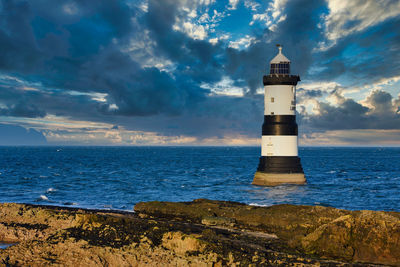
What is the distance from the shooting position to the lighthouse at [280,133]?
3550cm

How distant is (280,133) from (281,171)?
12.1 feet

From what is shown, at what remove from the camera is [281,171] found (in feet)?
117

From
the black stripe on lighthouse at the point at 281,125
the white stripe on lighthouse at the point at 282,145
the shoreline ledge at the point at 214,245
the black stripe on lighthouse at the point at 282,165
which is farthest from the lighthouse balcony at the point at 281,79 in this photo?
the shoreline ledge at the point at 214,245

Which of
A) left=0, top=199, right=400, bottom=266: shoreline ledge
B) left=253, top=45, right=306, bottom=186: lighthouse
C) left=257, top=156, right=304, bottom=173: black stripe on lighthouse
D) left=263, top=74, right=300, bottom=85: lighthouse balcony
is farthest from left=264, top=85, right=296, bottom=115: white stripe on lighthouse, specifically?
left=0, top=199, right=400, bottom=266: shoreline ledge

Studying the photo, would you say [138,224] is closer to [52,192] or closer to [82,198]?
[82,198]

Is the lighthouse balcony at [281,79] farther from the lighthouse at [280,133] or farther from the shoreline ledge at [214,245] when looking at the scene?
the shoreline ledge at [214,245]

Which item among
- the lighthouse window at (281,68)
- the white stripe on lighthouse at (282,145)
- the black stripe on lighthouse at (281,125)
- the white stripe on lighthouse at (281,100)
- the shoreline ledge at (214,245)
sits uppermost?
the lighthouse window at (281,68)

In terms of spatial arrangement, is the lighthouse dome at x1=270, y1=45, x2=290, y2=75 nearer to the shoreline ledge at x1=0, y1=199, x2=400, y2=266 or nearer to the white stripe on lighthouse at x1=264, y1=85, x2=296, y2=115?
the white stripe on lighthouse at x1=264, y1=85, x2=296, y2=115

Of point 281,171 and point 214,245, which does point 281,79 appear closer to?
point 281,171

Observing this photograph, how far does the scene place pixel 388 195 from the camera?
121 feet

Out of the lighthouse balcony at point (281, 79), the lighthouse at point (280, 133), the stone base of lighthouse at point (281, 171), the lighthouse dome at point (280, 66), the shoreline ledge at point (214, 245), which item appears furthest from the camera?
the lighthouse dome at point (280, 66)

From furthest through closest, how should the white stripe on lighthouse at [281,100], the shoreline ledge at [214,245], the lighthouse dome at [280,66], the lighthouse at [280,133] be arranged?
the lighthouse dome at [280,66], the white stripe on lighthouse at [281,100], the lighthouse at [280,133], the shoreline ledge at [214,245]

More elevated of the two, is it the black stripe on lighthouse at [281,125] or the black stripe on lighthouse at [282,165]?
the black stripe on lighthouse at [281,125]

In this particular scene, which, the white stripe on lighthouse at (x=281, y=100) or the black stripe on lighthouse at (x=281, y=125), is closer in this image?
the black stripe on lighthouse at (x=281, y=125)
